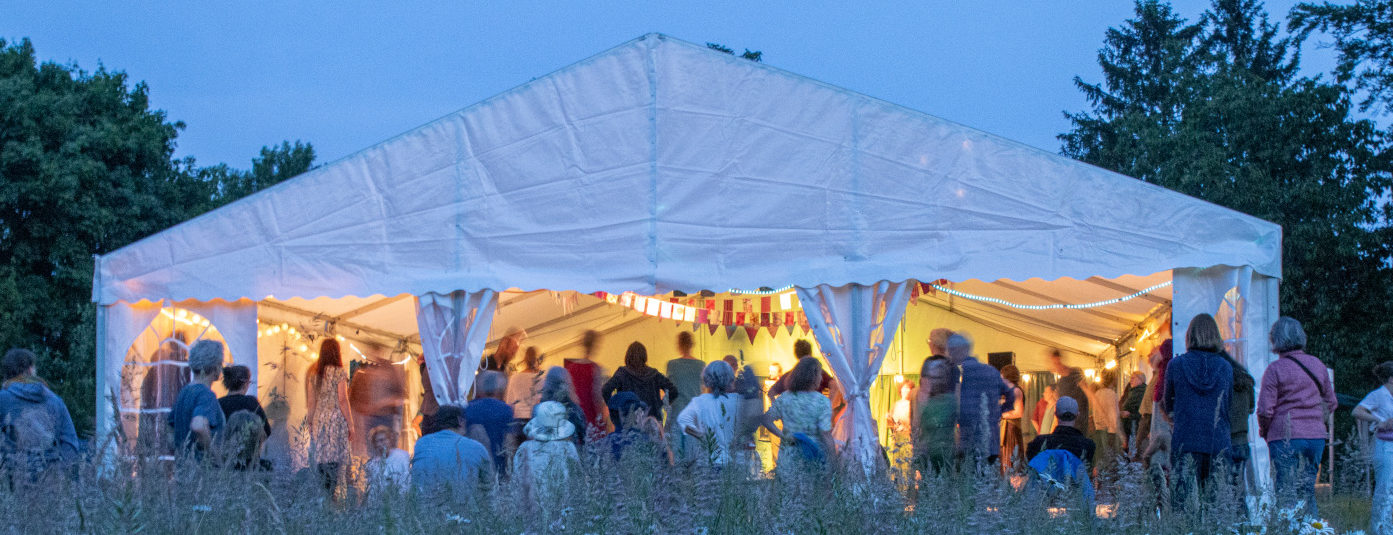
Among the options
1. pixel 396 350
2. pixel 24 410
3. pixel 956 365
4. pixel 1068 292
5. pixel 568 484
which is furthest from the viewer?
pixel 396 350

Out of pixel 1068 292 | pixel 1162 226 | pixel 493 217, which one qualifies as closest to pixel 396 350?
pixel 493 217

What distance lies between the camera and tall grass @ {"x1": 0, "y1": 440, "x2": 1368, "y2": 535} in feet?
8.77

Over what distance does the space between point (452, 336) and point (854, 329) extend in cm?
256

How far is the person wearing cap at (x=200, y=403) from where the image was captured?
212 inches

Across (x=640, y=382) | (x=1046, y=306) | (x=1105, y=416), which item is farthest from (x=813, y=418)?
(x=1105, y=416)

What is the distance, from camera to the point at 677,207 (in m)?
7.65

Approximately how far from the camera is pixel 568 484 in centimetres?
325

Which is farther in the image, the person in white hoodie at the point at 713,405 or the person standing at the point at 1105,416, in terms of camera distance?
the person standing at the point at 1105,416

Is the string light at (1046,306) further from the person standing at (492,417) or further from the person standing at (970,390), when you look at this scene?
the person standing at (492,417)

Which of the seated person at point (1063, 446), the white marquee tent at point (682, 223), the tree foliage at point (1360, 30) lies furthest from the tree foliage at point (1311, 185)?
the seated person at point (1063, 446)

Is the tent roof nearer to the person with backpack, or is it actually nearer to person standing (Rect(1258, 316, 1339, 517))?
person standing (Rect(1258, 316, 1339, 517))

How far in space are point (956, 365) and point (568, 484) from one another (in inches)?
142

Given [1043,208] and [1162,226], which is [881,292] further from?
[1162,226]

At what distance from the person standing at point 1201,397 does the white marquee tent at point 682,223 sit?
1964 millimetres
